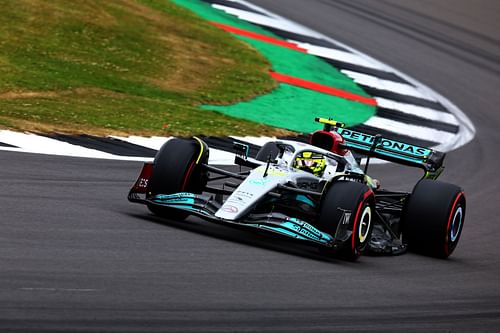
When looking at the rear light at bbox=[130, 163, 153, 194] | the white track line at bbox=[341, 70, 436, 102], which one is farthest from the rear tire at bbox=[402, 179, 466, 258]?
the white track line at bbox=[341, 70, 436, 102]

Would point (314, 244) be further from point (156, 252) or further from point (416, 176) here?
point (416, 176)

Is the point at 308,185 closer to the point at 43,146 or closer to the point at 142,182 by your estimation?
the point at 142,182

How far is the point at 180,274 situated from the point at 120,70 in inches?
421

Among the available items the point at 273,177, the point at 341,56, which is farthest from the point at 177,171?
the point at 341,56

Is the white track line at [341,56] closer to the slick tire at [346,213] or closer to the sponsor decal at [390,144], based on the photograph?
the sponsor decal at [390,144]

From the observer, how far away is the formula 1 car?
9.48 m

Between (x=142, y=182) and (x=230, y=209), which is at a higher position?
(x=230, y=209)

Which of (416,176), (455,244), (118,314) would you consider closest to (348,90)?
(416,176)

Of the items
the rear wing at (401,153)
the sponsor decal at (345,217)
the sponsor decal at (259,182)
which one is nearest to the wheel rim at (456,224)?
the rear wing at (401,153)

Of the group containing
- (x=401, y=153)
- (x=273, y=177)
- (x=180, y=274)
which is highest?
(x=401, y=153)

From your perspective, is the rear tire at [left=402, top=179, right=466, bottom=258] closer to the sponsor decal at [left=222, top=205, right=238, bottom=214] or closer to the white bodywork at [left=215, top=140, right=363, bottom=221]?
the white bodywork at [left=215, top=140, right=363, bottom=221]

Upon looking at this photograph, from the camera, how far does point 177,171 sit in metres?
10.1

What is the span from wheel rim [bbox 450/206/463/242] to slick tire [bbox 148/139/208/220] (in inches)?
103

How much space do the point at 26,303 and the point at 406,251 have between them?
17.0 ft
